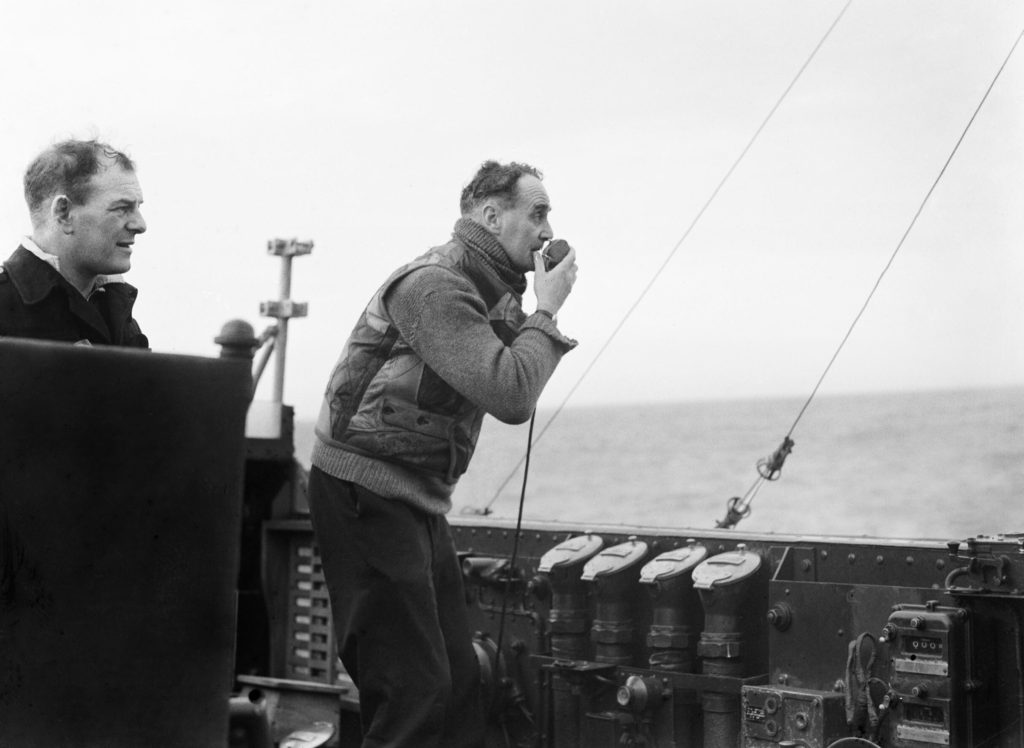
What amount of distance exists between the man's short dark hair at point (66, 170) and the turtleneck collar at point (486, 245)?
3.08 ft

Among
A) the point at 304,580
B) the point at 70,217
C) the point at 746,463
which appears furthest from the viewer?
the point at 746,463

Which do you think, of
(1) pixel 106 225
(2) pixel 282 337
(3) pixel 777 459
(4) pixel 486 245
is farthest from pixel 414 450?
(2) pixel 282 337

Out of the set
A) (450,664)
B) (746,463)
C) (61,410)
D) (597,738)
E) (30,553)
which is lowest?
(597,738)

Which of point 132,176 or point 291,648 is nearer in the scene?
point 132,176

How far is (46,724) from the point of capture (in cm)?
186

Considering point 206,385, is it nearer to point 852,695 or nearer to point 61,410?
point 61,410

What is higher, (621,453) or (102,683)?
(621,453)

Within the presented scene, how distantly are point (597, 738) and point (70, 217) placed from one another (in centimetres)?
252

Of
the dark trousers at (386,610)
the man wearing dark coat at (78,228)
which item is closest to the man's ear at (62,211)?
the man wearing dark coat at (78,228)

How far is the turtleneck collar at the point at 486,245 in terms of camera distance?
10.6 ft

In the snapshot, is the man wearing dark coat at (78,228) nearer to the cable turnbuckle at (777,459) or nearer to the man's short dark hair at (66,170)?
the man's short dark hair at (66,170)

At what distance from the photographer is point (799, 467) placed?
213 feet

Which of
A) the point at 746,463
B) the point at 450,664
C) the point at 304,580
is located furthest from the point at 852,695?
the point at 746,463

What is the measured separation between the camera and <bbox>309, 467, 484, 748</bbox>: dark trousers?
9.66 feet
